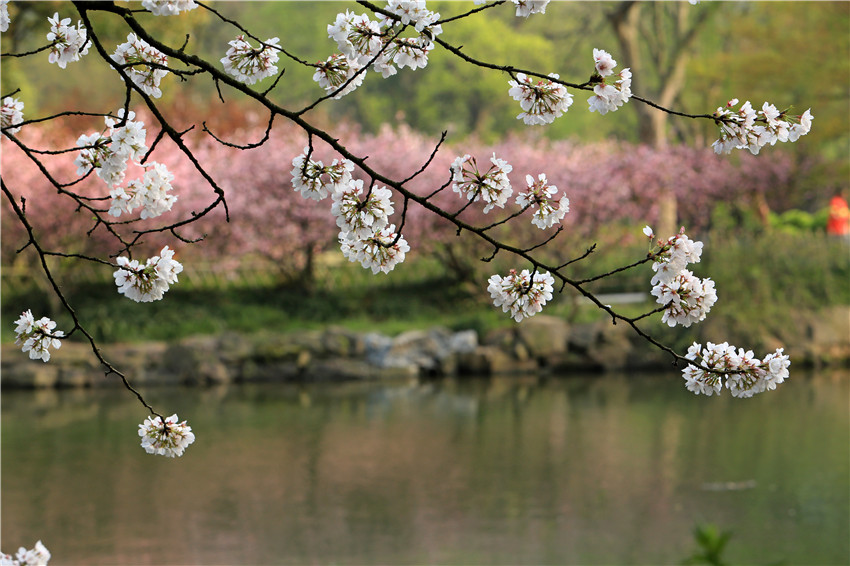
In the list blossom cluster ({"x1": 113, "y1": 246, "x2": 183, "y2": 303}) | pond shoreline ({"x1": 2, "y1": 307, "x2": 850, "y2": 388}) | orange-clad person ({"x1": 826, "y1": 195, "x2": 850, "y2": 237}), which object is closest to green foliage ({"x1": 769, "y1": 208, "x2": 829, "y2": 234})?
orange-clad person ({"x1": 826, "y1": 195, "x2": 850, "y2": 237})

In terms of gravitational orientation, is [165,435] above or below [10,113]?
below

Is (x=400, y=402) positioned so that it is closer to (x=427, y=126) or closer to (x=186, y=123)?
(x=186, y=123)

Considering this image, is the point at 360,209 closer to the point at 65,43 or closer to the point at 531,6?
the point at 531,6

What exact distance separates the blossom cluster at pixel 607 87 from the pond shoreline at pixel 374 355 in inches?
499

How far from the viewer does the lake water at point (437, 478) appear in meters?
6.84

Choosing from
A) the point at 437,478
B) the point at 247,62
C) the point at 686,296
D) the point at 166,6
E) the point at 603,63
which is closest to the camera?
the point at 166,6

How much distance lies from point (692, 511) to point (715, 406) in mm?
5276

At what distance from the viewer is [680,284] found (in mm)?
2799

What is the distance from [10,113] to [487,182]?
4.67 feet

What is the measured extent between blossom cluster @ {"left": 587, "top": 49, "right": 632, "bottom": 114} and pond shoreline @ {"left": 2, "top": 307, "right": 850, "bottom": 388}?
41.5ft

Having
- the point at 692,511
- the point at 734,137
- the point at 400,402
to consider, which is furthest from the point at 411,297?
the point at 734,137

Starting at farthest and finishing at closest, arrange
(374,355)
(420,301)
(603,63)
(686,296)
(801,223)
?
(801,223)
(420,301)
(374,355)
(686,296)
(603,63)

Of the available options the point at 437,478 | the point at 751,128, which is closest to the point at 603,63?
the point at 751,128

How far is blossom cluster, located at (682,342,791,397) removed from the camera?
275 centimetres
